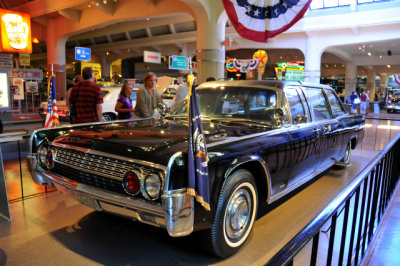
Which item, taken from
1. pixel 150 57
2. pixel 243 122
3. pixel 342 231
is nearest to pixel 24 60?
pixel 150 57

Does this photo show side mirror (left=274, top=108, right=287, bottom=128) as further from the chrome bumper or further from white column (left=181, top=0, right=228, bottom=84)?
white column (left=181, top=0, right=228, bottom=84)

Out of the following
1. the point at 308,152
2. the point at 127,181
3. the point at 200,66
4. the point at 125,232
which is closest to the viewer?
the point at 127,181

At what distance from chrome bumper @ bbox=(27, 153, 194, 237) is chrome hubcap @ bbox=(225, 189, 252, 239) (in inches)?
22.4

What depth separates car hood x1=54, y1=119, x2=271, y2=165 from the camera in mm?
2617

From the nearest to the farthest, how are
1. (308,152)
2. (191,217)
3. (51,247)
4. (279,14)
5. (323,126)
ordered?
Answer: (191,217) < (51,247) < (308,152) < (323,126) < (279,14)

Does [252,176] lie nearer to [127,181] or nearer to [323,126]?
[127,181]

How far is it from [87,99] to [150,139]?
2.86m

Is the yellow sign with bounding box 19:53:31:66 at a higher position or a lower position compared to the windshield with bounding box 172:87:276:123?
higher

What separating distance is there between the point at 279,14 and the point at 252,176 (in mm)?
3914

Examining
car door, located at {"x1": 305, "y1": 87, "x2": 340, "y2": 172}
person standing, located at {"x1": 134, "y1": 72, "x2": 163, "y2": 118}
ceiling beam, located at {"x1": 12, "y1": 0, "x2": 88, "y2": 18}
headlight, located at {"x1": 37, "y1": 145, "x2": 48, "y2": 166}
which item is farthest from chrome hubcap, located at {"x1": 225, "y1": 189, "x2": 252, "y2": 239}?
ceiling beam, located at {"x1": 12, "y1": 0, "x2": 88, "y2": 18}

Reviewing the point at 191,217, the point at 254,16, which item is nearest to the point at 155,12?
the point at 254,16

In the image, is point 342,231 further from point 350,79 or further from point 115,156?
point 350,79

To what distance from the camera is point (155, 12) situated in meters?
13.5

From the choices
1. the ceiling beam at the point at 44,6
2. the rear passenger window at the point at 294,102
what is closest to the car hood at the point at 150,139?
the rear passenger window at the point at 294,102
